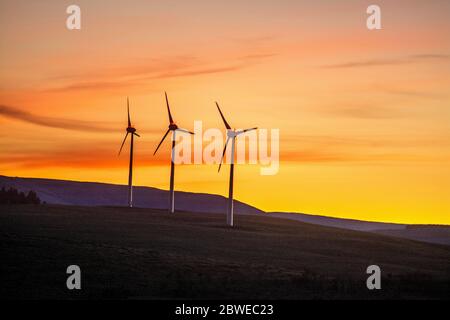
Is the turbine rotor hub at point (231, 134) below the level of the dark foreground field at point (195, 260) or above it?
above

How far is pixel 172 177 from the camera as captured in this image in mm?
133250

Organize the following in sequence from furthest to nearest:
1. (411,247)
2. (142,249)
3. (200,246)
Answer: (411,247)
(200,246)
(142,249)

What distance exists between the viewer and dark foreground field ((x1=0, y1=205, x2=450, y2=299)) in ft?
200

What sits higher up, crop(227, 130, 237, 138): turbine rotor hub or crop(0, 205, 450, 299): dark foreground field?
crop(227, 130, 237, 138): turbine rotor hub

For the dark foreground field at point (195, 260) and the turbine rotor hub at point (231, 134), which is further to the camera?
the turbine rotor hub at point (231, 134)

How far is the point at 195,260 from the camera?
75750 millimetres

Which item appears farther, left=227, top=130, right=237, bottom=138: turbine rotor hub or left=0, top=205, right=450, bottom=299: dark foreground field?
left=227, top=130, right=237, bottom=138: turbine rotor hub

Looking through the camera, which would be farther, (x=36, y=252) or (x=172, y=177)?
(x=172, y=177)

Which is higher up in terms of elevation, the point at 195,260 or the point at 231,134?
the point at 231,134

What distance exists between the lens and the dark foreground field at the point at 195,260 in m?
60.8

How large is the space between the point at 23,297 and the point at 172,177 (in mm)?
77154

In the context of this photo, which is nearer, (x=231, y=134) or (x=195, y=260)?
(x=195, y=260)
